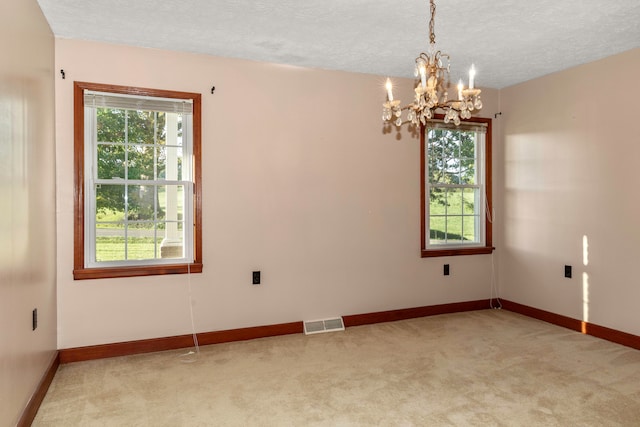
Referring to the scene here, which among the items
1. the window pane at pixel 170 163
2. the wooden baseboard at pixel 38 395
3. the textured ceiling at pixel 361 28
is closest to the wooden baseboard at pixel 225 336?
the wooden baseboard at pixel 38 395

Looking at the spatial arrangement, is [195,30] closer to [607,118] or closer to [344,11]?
[344,11]

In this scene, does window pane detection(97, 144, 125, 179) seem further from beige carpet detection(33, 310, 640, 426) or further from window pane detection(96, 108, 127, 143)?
beige carpet detection(33, 310, 640, 426)

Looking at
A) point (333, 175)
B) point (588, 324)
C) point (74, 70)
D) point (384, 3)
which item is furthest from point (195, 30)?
point (588, 324)

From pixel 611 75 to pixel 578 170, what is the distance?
86cm

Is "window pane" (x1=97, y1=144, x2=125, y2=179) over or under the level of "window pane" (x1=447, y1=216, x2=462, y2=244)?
over

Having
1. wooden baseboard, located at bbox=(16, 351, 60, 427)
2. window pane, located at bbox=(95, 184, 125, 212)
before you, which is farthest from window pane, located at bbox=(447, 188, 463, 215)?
wooden baseboard, located at bbox=(16, 351, 60, 427)

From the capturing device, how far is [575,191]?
13.4 ft

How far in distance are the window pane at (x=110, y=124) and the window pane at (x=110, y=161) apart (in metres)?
0.06

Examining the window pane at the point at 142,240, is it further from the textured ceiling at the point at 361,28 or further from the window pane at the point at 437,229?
the window pane at the point at 437,229

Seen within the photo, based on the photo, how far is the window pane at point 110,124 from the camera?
3434mm

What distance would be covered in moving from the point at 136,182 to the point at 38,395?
64.8 inches

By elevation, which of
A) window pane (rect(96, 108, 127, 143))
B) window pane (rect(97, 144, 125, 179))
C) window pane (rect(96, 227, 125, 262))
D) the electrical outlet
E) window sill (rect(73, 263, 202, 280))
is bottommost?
the electrical outlet

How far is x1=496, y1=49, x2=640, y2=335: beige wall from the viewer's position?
12.0ft

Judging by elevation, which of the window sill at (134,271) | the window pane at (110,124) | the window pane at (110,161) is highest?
the window pane at (110,124)
